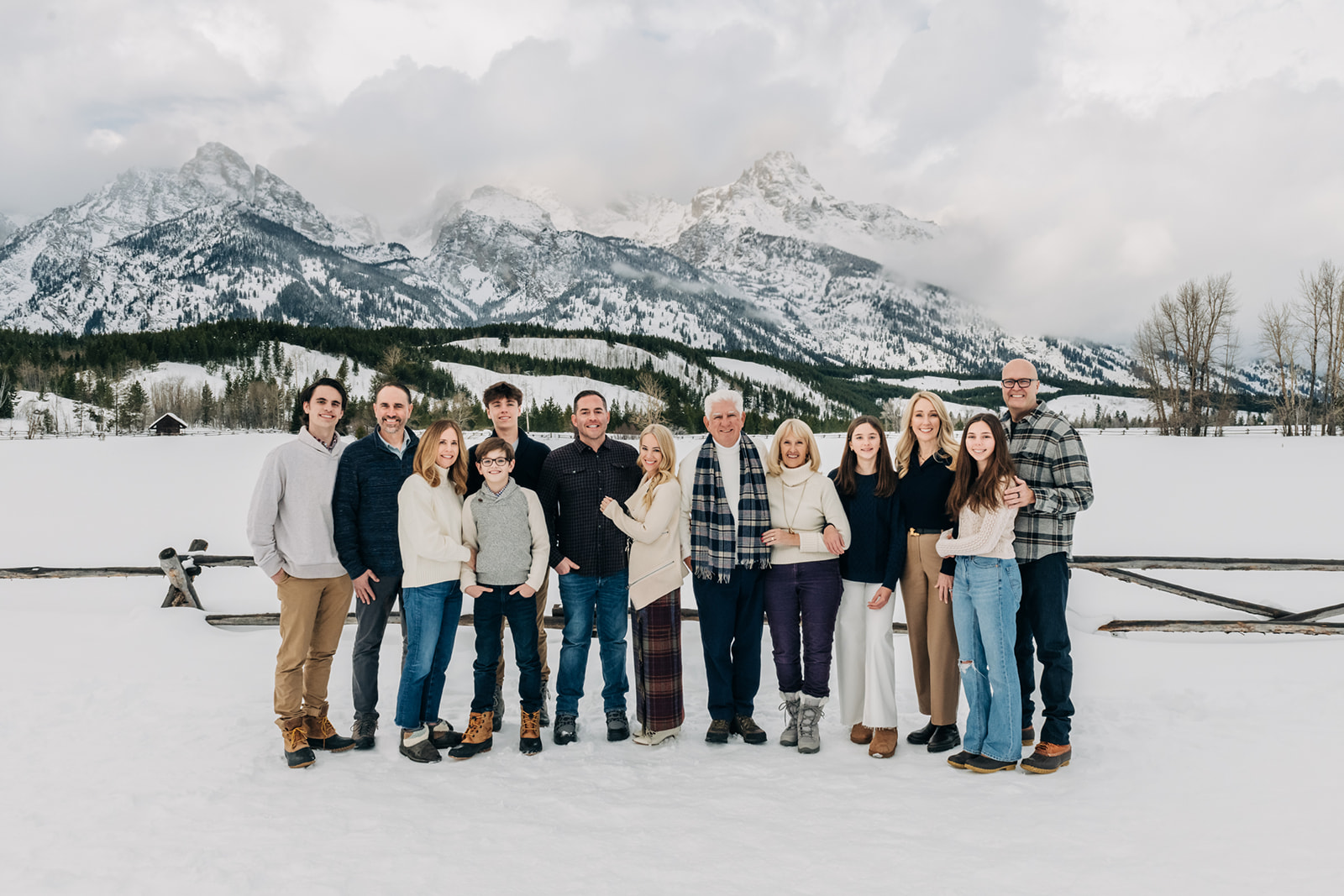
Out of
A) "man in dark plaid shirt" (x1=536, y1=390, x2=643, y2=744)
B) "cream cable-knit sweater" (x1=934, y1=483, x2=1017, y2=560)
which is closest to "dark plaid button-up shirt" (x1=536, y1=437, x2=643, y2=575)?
"man in dark plaid shirt" (x1=536, y1=390, x2=643, y2=744)

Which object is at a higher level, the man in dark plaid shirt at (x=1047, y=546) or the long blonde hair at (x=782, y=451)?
the long blonde hair at (x=782, y=451)

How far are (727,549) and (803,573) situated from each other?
21.4 inches

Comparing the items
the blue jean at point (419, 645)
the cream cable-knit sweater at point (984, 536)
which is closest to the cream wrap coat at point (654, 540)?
the blue jean at point (419, 645)

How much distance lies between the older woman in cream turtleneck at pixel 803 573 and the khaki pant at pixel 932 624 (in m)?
0.47

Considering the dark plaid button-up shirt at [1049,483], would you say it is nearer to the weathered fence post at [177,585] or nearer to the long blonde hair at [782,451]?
the long blonde hair at [782,451]

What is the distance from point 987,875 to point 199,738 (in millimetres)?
5035

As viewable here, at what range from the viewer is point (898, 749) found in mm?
4805

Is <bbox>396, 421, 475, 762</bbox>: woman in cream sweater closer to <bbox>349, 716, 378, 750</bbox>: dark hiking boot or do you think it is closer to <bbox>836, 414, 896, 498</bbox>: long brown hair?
<bbox>349, 716, 378, 750</bbox>: dark hiking boot

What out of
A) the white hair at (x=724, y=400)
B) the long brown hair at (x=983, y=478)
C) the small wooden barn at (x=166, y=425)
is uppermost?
the small wooden barn at (x=166, y=425)

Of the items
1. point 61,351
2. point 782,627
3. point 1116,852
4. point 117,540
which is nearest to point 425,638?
point 782,627

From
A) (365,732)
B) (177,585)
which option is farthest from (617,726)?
(177,585)

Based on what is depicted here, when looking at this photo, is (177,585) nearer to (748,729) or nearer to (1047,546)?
(748,729)

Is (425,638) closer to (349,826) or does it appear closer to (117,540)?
(349,826)

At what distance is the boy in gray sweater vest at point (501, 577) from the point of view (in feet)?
15.6
